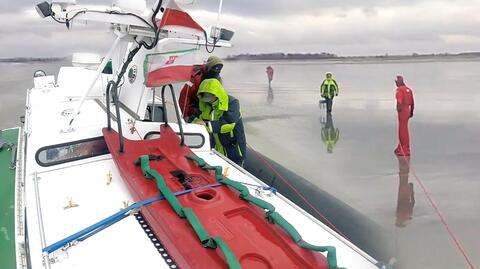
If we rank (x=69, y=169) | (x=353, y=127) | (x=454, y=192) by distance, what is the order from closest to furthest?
1. (x=69, y=169)
2. (x=454, y=192)
3. (x=353, y=127)

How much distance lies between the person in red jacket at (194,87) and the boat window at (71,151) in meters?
1.70

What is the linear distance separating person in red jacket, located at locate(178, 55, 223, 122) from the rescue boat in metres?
1.08

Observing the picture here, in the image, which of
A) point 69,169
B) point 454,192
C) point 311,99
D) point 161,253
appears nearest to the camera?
point 161,253

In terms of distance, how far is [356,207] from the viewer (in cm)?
399

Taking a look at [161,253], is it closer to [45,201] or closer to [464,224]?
[45,201]

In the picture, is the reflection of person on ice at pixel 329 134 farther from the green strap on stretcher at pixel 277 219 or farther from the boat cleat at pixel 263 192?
the green strap on stretcher at pixel 277 219

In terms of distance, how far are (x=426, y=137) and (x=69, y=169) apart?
6.37 metres

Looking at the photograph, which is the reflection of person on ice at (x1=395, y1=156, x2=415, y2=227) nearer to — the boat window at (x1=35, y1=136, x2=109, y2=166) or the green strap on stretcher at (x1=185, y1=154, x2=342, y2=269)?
the green strap on stretcher at (x1=185, y1=154, x2=342, y2=269)

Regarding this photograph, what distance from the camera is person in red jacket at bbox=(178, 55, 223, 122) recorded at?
4.36 m

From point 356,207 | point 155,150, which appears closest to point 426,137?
point 356,207

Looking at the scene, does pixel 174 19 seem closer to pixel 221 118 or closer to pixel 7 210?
pixel 221 118

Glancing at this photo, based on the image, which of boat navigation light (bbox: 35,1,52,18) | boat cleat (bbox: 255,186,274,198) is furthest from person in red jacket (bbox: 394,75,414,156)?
boat navigation light (bbox: 35,1,52,18)

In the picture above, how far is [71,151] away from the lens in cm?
280

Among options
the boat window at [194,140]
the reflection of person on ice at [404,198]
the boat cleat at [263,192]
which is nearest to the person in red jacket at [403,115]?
the reflection of person on ice at [404,198]
